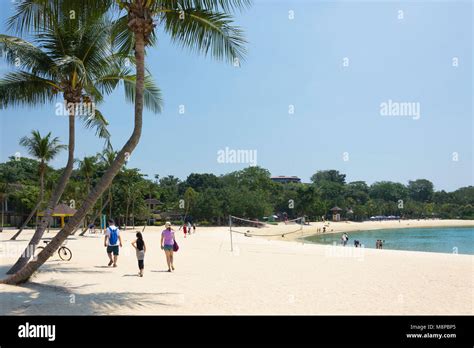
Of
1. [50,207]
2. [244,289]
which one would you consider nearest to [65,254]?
[50,207]

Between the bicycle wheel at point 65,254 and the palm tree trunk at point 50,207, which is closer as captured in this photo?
the palm tree trunk at point 50,207

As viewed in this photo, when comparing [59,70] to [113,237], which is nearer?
[59,70]

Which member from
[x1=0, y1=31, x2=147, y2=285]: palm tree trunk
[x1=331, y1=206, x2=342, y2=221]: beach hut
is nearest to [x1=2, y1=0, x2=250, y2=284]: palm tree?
[x1=0, y1=31, x2=147, y2=285]: palm tree trunk

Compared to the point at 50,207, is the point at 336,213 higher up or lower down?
lower down

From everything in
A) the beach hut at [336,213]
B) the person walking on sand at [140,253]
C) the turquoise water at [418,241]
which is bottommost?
the turquoise water at [418,241]

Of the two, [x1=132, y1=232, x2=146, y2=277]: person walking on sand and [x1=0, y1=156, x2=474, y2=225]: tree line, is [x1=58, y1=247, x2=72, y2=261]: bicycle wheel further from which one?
[x1=0, y1=156, x2=474, y2=225]: tree line

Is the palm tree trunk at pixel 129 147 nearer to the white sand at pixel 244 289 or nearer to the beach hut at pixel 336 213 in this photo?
the white sand at pixel 244 289

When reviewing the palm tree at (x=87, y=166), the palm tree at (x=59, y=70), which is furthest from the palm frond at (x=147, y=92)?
the palm tree at (x=87, y=166)

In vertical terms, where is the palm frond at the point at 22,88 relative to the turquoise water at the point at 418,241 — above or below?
above

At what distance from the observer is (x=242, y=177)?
97.1 meters

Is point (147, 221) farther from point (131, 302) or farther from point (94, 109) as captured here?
point (131, 302)

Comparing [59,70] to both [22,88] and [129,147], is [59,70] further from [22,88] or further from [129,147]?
[129,147]
